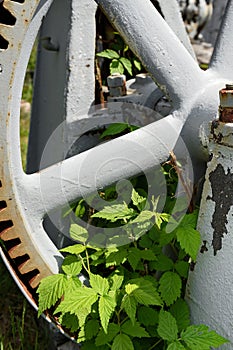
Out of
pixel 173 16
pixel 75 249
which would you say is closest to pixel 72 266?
pixel 75 249

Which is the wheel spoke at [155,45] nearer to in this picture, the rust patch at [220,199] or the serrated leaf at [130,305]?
the rust patch at [220,199]

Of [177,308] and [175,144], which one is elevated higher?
[175,144]

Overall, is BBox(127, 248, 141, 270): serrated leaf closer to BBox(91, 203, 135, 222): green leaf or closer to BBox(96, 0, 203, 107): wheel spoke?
BBox(91, 203, 135, 222): green leaf

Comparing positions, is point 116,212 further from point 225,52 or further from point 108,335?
point 225,52

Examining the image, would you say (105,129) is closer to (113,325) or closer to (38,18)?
(38,18)

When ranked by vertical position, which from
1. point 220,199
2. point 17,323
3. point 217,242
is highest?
point 220,199

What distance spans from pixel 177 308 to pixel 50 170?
51 centimetres

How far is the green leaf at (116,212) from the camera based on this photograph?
4.74 ft

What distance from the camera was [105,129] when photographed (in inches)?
68.6

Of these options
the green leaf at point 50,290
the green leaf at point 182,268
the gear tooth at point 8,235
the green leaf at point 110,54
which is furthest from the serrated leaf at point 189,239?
the green leaf at point 110,54

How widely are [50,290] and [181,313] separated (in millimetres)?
361

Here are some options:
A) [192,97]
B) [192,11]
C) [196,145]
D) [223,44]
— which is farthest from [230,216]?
[192,11]

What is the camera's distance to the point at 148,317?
4.72 feet

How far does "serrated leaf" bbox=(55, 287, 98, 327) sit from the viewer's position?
1.32 metres
